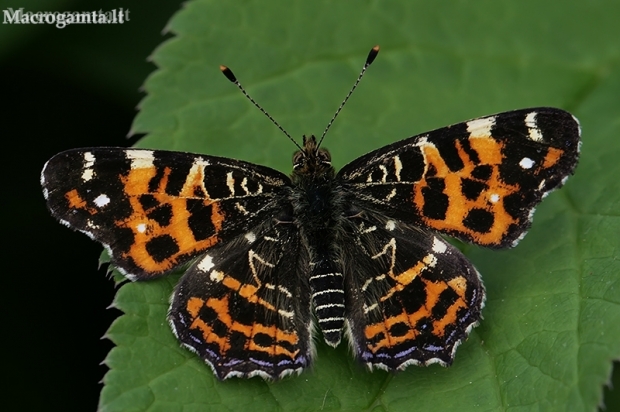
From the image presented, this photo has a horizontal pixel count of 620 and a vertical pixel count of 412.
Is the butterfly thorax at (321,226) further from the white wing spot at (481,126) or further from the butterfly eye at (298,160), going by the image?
the white wing spot at (481,126)

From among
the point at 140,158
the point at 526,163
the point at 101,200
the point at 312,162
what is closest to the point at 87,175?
the point at 101,200

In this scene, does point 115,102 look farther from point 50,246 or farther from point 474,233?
point 474,233

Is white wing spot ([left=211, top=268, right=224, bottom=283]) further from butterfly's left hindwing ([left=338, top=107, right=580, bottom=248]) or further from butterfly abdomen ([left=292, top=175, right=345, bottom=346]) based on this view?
butterfly's left hindwing ([left=338, top=107, right=580, bottom=248])

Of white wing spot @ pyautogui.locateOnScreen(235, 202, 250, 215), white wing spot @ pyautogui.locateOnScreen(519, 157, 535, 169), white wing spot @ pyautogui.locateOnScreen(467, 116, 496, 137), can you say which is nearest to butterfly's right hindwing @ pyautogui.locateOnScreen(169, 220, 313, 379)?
white wing spot @ pyautogui.locateOnScreen(235, 202, 250, 215)

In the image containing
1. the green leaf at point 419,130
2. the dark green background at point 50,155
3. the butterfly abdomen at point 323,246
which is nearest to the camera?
the green leaf at point 419,130

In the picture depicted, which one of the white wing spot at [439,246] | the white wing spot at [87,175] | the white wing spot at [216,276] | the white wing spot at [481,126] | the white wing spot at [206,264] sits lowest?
the white wing spot at [439,246]

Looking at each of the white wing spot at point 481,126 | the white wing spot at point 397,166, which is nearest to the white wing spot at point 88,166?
the white wing spot at point 397,166
